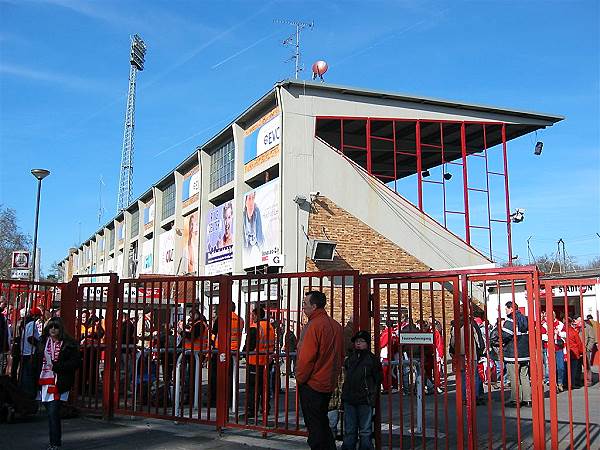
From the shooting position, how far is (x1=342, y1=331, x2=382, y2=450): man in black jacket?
746 centimetres

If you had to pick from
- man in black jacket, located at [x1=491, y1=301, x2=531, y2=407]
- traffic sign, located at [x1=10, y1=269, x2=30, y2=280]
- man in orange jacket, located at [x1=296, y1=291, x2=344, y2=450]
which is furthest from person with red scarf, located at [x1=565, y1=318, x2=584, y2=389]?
traffic sign, located at [x1=10, y1=269, x2=30, y2=280]

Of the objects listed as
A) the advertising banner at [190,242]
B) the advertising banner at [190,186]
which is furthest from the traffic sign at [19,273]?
the advertising banner at [190,186]

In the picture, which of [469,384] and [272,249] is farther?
[272,249]

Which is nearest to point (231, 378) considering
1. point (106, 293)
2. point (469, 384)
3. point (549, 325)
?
point (106, 293)

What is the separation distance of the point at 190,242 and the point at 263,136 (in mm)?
10215

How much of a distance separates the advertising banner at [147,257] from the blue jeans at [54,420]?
35171mm

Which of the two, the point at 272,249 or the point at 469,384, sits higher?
the point at 272,249

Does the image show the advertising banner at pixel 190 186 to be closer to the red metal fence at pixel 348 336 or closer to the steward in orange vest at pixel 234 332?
the red metal fence at pixel 348 336


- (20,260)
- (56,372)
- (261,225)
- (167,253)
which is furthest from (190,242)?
(56,372)

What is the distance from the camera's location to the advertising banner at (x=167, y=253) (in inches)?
1458

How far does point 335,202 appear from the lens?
24391 mm

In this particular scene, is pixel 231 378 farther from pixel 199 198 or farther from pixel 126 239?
pixel 126 239

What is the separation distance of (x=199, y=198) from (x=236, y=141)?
5.53 m

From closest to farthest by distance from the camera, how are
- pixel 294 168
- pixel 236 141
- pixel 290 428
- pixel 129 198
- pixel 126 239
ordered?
pixel 290 428 < pixel 294 168 < pixel 236 141 < pixel 126 239 < pixel 129 198
